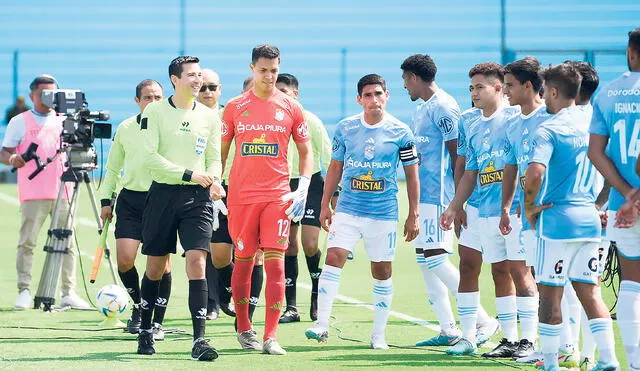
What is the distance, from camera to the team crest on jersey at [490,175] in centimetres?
884

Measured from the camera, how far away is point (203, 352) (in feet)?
28.3

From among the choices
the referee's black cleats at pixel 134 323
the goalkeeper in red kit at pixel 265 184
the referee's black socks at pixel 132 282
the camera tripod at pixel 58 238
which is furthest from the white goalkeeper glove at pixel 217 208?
the camera tripod at pixel 58 238

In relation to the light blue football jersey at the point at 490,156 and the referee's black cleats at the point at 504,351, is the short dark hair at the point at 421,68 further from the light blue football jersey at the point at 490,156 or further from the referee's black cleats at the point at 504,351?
the referee's black cleats at the point at 504,351

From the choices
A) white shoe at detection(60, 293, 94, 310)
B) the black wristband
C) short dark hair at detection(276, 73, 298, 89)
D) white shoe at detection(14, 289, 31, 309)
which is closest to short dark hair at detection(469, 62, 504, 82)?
the black wristband

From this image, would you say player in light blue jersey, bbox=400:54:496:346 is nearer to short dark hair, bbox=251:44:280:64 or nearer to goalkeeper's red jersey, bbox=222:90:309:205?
goalkeeper's red jersey, bbox=222:90:309:205

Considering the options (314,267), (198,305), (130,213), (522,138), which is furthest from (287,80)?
(522,138)

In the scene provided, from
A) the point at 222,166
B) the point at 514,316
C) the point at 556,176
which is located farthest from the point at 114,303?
the point at 556,176

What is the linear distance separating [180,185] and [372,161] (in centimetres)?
148

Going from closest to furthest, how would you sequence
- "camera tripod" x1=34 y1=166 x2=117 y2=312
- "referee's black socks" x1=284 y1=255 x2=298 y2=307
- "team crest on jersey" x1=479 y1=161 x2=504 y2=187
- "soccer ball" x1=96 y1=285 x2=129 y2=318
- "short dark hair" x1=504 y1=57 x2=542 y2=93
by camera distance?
"short dark hair" x1=504 y1=57 x2=542 y2=93 < "team crest on jersey" x1=479 y1=161 x2=504 y2=187 < "soccer ball" x1=96 y1=285 x2=129 y2=318 < "referee's black socks" x1=284 y1=255 x2=298 y2=307 < "camera tripod" x1=34 y1=166 x2=117 y2=312

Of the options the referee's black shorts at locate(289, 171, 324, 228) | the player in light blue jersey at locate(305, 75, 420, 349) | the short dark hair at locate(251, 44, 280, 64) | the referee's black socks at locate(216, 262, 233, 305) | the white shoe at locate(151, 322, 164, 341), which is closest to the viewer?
the short dark hair at locate(251, 44, 280, 64)

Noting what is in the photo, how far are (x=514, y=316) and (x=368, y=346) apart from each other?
3.99ft

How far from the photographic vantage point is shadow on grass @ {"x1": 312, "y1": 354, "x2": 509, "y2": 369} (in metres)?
8.45

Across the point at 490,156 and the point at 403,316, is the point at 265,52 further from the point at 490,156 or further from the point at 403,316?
the point at 403,316

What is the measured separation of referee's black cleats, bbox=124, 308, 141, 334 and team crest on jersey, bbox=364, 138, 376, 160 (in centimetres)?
259
